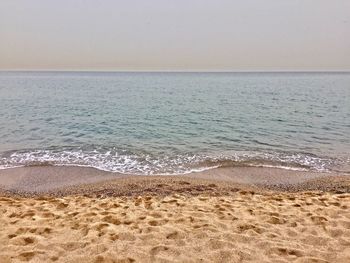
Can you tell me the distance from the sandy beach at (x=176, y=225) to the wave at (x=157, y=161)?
2.24 m

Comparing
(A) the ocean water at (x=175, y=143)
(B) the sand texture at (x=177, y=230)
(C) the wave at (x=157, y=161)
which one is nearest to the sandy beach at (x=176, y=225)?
(B) the sand texture at (x=177, y=230)

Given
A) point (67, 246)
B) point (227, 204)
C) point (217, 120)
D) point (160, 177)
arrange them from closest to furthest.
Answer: point (67, 246), point (227, 204), point (160, 177), point (217, 120)

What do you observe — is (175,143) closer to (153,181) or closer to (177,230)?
(153,181)

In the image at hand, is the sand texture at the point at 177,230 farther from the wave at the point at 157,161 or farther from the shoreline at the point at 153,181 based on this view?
the wave at the point at 157,161

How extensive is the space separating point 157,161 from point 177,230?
718 cm

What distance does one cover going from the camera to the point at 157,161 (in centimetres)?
1289

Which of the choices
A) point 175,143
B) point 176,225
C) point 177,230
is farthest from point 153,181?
point 175,143

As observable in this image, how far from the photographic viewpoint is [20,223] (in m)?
6.15

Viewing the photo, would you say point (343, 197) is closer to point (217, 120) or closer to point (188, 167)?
point (188, 167)

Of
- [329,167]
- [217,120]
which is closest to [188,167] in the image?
[329,167]

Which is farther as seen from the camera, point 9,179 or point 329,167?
point 329,167

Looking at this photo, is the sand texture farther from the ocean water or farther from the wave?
the ocean water

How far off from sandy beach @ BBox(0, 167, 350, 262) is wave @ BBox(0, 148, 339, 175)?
224cm

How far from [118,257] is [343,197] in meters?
6.02
